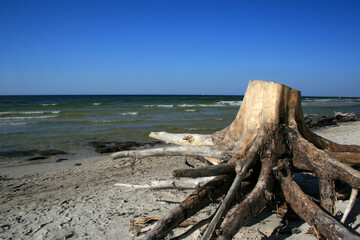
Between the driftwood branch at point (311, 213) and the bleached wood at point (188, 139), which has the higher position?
the bleached wood at point (188, 139)

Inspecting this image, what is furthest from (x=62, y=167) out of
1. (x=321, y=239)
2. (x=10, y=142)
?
(x=321, y=239)

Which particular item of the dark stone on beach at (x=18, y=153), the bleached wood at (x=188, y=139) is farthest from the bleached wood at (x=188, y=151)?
the dark stone on beach at (x=18, y=153)

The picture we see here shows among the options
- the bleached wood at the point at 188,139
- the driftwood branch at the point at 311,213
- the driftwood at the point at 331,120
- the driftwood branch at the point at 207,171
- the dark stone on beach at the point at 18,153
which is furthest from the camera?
the driftwood at the point at 331,120

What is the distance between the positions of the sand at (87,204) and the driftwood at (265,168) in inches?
15.1

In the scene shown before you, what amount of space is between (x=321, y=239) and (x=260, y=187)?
0.66 meters

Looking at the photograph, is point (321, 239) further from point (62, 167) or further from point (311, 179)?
point (62, 167)

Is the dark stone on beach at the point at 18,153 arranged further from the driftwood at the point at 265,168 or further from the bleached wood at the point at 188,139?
the driftwood at the point at 265,168

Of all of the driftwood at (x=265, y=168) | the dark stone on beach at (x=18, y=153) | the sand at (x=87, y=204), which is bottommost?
the dark stone on beach at (x=18, y=153)

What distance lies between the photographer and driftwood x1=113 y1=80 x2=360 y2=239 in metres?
2.33

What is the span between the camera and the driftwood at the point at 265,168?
2.33 metres

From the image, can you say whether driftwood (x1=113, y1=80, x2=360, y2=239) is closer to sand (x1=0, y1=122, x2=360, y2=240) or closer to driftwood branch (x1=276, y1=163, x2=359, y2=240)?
driftwood branch (x1=276, y1=163, x2=359, y2=240)

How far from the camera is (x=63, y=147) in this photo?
8891 mm

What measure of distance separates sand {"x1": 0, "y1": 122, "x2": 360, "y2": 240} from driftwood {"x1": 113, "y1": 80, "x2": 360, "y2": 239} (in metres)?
0.38

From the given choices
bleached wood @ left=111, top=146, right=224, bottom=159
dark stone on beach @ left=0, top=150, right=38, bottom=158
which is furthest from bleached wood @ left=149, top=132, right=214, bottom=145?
dark stone on beach @ left=0, top=150, right=38, bottom=158
